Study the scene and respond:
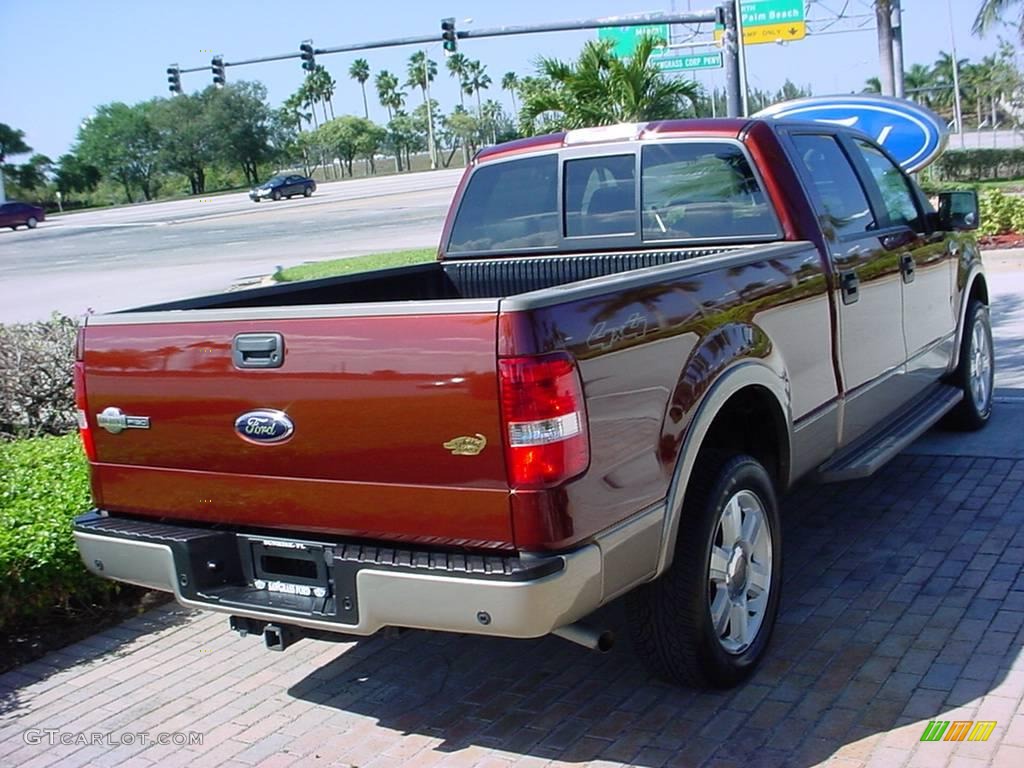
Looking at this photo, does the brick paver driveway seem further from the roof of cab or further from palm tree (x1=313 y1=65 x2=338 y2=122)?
palm tree (x1=313 y1=65 x2=338 y2=122)

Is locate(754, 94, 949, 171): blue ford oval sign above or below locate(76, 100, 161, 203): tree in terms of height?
below

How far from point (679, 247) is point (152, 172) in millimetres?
92427

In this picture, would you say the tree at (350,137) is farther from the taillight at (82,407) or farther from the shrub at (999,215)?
the taillight at (82,407)

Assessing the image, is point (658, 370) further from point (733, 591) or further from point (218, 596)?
point (218, 596)

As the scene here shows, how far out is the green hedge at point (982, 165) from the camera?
36906 mm

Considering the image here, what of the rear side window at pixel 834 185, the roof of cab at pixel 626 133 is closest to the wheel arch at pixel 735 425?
the rear side window at pixel 834 185

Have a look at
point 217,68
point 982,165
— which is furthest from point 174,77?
point 982,165

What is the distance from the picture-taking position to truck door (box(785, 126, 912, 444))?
4.78 m

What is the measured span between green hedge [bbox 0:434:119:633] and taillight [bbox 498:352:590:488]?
8.89 ft

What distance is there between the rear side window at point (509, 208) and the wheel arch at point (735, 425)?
1440 millimetres

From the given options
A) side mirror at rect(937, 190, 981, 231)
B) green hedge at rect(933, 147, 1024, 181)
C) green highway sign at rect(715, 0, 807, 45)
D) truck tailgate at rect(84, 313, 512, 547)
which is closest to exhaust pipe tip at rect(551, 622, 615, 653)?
truck tailgate at rect(84, 313, 512, 547)

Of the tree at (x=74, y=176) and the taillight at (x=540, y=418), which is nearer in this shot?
the taillight at (x=540, y=418)

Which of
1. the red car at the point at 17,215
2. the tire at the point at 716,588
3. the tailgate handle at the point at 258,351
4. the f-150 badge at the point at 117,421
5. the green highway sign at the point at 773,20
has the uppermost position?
the green highway sign at the point at 773,20

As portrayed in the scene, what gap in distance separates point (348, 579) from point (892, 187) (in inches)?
150
